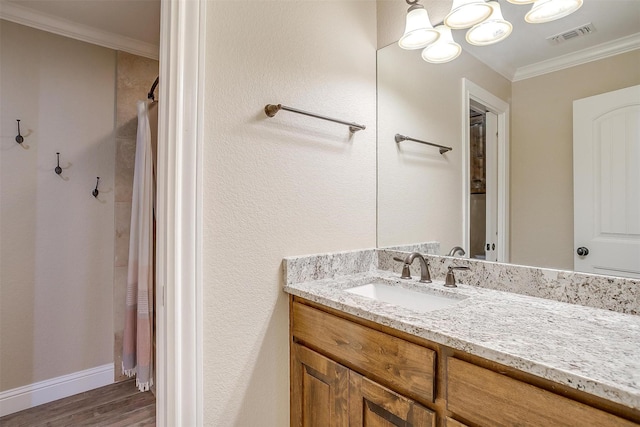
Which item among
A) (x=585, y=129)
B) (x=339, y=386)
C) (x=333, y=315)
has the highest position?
(x=585, y=129)

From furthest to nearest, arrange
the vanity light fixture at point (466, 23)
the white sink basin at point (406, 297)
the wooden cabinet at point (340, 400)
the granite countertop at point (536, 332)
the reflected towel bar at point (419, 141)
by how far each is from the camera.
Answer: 1. the reflected towel bar at point (419, 141)
2. the white sink basin at point (406, 297)
3. the vanity light fixture at point (466, 23)
4. the wooden cabinet at point (340, 400)
5. the granite countertop at point (536, 332)

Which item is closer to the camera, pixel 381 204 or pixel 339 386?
pixel 339 386

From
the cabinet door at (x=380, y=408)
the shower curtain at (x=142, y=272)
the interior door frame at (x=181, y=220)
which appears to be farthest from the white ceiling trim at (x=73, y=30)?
the cabinet door at (x=380, y=408)

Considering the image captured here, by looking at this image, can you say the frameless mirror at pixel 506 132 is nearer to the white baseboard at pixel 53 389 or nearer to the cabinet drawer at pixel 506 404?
the cabinet drawer at pixel 506 404

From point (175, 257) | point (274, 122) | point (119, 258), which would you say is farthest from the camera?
point (119, 258)

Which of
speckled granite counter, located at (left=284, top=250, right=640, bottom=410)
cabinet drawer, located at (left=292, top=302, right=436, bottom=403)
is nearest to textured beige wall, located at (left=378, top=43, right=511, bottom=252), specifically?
speckled granite counter, located at (left=284, top=250, right=640, bottom=410)

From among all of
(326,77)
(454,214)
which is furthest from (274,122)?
(454,214)

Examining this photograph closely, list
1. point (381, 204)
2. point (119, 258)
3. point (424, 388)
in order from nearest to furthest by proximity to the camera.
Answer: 1. point (424, 388)
2. point (381, 204)
3. point (119, 258)

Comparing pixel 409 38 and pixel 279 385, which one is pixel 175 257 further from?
pixel 409 38

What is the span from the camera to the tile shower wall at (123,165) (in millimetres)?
2283

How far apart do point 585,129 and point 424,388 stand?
0.98m

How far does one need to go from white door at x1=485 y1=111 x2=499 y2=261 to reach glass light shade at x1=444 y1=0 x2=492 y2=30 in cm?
35

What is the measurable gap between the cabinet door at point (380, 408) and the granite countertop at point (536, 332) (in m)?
0.20

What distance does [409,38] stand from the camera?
1.40m
